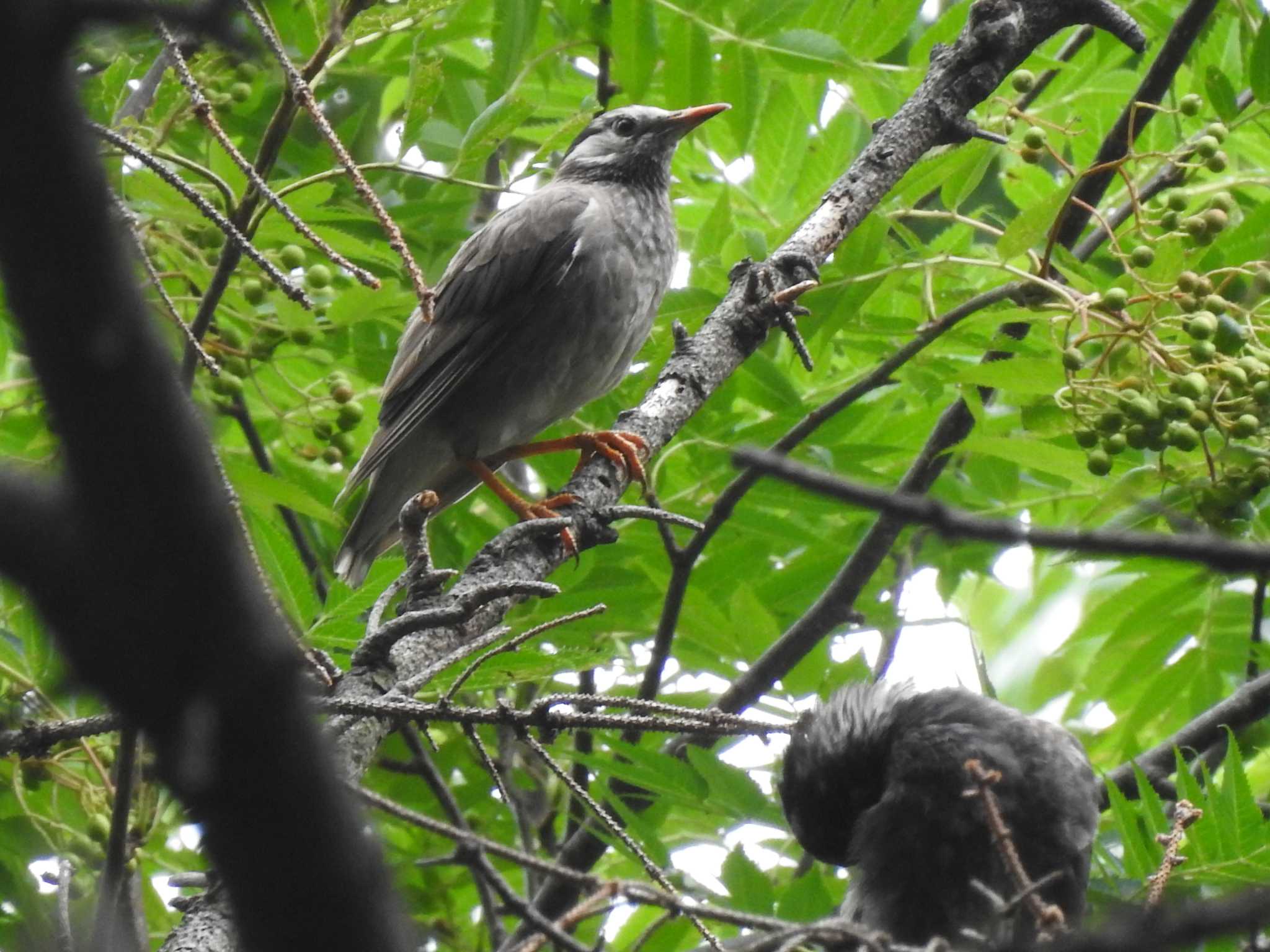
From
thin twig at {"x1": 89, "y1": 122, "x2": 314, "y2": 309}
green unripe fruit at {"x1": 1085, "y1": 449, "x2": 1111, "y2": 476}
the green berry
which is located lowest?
green unripe fruit at {"x1": 1085, "y1": 449, "x2": 1111, "y2": 476}

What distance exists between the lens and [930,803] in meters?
3.53

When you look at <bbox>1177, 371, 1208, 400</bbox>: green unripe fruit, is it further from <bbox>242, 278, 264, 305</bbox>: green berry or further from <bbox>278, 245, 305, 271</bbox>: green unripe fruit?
<bbox>242, 278, 264, 305</bbox>: green berry

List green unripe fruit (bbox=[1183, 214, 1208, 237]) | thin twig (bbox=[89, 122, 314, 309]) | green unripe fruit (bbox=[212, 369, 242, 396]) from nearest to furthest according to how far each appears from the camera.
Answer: thin twig (bbox=[89, 122, 314, 309]) < green unripe fruit (bbox=[1183, 214, 1208, 237]) < green unripe fruit (bbox=[212, 369, 242, 396])

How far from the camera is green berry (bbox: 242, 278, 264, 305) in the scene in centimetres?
432

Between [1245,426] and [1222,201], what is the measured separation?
96 cm

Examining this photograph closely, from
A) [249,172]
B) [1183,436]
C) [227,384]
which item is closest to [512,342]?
[227,384]

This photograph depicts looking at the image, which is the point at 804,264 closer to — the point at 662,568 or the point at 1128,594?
the point at 662,568

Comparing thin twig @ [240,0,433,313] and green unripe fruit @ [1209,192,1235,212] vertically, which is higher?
thin twig @ [240,0,433,313]

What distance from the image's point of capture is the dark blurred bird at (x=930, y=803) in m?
3.39

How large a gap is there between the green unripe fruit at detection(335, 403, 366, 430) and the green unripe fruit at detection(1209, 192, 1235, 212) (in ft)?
8.94

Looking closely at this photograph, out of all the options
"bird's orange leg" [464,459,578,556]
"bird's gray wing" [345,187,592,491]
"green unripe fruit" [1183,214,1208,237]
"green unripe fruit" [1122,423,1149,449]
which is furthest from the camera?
"bird's gray wing" [345,187,592,491]

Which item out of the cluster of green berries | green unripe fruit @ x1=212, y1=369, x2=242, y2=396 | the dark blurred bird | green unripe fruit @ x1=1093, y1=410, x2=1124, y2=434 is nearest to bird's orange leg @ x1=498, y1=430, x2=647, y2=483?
the cluster of green berries

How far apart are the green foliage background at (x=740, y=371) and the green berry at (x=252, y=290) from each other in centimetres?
7

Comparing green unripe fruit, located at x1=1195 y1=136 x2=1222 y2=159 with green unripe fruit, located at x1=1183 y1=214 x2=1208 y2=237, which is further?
green unripe fruit, located at x1=1195 y1=136 x2=1222 y2=159
